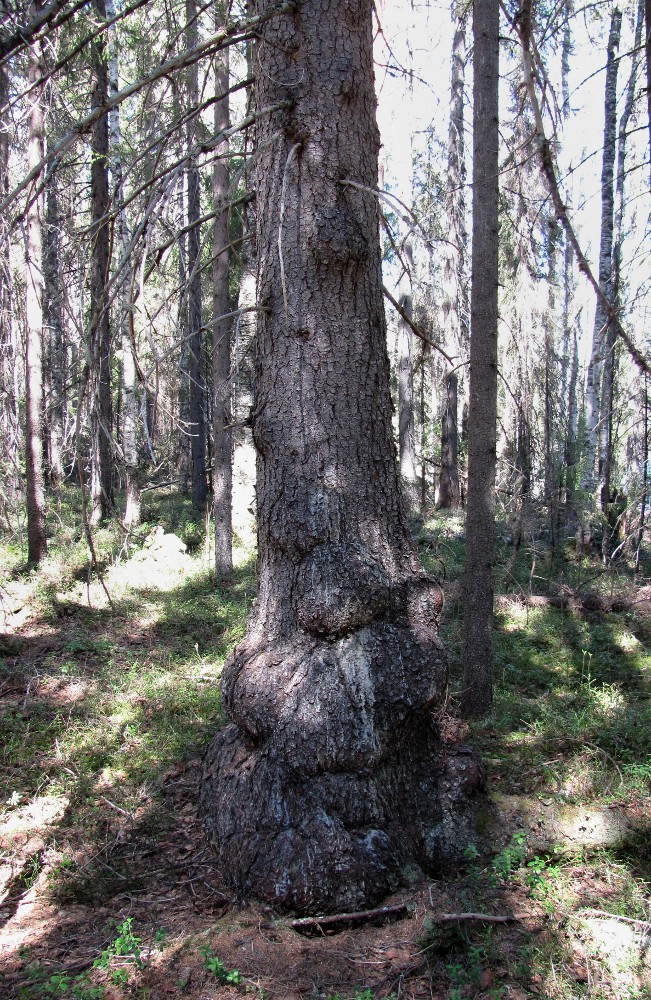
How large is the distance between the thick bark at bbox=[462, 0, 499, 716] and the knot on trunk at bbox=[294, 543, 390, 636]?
225 cm

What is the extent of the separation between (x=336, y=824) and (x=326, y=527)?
1519mm

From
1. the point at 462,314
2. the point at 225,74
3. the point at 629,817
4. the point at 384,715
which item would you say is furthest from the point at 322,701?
the point at 462,314

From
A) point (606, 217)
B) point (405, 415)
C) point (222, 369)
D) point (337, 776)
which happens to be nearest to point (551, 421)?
point (606, 217)

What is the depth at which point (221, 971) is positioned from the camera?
9.29ft

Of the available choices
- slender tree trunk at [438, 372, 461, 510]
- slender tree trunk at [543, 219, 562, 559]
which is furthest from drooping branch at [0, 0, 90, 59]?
slender tree trunk at [438, 372, 461, 510]

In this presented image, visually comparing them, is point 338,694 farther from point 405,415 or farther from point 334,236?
point 405,415

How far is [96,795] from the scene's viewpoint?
4.44 meters

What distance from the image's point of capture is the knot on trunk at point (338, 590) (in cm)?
353

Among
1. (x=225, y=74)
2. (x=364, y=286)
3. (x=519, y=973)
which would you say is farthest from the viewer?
(x=225, y=74)

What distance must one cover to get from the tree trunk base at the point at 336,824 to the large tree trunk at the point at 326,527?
1cm

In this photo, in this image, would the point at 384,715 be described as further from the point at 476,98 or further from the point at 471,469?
the point at 476,98

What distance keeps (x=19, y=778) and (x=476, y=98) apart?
6511 mm

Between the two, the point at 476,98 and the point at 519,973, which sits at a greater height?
the point at 476,98

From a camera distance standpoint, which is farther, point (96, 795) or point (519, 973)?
point (96, 795)
